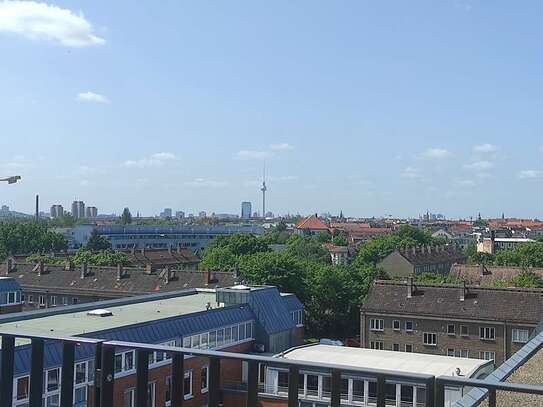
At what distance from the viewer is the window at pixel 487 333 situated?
38531 millimetres

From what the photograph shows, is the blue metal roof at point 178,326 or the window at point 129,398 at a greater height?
the window at point 129,398

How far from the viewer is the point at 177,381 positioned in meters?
3.86

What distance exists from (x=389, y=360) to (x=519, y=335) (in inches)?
575

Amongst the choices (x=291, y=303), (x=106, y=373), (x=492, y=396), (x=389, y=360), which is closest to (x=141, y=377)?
→ (x=106, y=373)

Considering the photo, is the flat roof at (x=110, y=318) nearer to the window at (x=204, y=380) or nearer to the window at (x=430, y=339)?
the window at (x=430, y=339)

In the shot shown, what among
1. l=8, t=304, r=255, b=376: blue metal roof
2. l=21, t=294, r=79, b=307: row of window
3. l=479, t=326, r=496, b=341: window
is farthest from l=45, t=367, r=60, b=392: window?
l=21, t=294, r=79, b=307: row of window

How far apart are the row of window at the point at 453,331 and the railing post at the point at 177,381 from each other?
37.1m

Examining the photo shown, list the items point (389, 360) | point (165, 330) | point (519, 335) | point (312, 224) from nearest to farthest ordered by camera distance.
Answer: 1. point (165, 330)
2. point (389, 360)
3. point (519, 335)
4. point (312, 224)

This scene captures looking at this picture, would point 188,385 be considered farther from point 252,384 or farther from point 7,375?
point 7,375

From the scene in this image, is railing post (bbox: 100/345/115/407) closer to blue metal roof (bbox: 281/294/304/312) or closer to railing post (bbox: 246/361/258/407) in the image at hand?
railing post (bbox: 246/361/258/407)

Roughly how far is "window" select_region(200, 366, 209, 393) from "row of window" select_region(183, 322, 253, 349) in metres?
23.0

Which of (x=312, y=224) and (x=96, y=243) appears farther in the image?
(x=312, y=224)

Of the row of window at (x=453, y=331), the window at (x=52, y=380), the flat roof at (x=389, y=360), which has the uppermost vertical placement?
the window at (x=52, y=380)

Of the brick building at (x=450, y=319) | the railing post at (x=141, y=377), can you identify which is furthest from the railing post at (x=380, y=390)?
the brick building at (x=450, y=319)
